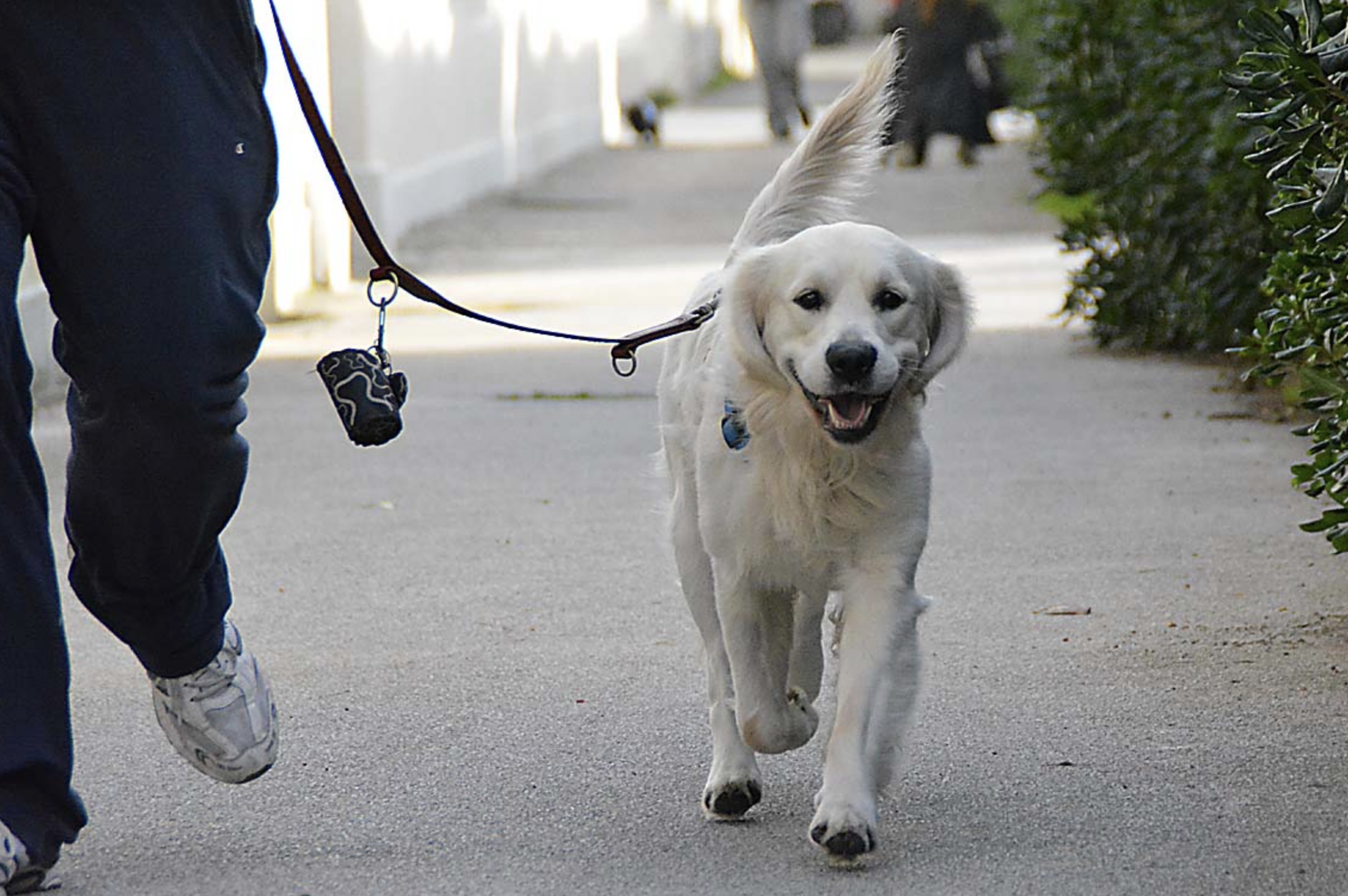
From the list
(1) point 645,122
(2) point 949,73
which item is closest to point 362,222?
(2) point 949,73

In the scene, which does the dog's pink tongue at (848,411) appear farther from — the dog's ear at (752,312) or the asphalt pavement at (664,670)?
the asphalt pavement at (664,670)

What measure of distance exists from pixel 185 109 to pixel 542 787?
148 centimetres

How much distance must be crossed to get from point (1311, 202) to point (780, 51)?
21570 mm

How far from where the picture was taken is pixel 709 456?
4.09 metres

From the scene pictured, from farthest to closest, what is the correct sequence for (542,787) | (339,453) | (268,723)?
(339,453)
(542,787)
(268,723)

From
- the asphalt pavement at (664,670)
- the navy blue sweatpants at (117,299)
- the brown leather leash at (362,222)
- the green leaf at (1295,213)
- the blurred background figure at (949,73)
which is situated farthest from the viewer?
the blurred background figure at (949,73)

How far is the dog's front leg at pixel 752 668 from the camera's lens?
13.3 feet

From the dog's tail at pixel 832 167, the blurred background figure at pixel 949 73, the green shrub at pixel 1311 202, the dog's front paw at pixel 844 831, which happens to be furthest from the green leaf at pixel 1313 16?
the blurred background figure at pixel 949 73

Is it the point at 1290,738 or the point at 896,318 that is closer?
the point at 896,318

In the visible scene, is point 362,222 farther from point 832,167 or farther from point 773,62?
point 773,62

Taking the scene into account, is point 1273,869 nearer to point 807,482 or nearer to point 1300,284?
point 807,482

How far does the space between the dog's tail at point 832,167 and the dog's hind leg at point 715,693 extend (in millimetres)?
672

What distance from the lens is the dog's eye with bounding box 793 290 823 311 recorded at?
3.89m

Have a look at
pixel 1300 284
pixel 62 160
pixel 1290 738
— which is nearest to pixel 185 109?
pixel 62 160
